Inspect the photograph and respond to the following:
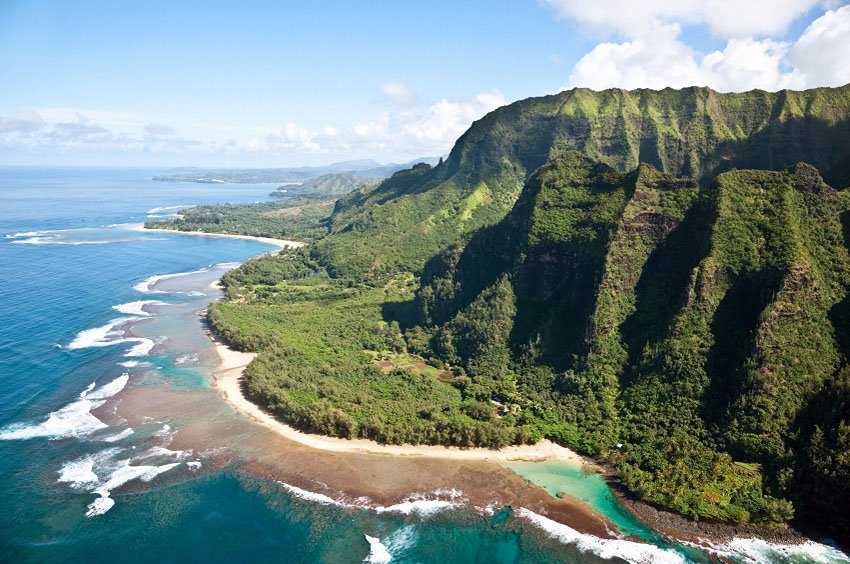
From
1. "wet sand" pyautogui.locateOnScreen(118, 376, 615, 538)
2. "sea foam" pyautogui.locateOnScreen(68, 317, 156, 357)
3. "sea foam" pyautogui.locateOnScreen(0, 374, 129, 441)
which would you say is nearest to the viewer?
"wet sand" pyautogui.locateOnScreen(118, 376, 615, 538)

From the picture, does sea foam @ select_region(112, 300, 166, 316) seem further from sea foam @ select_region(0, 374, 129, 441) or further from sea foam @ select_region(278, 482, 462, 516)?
sea foam @ select_region(278, 482, 462, 516)

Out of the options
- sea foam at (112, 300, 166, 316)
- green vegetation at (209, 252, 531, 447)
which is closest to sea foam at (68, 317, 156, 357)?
sea foam at (112, 300, 166, 316)

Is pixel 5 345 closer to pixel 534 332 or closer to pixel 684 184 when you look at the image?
pixel 534 332

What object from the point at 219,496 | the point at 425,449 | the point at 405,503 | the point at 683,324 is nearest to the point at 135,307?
the point at 219,496

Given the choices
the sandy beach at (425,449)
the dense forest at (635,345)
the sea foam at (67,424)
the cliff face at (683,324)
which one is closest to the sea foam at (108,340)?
the dense forest at (635,345)

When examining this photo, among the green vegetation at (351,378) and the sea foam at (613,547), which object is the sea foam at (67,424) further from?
the sea foam at (613,547)

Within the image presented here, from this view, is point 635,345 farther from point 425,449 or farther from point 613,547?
point 425,449
